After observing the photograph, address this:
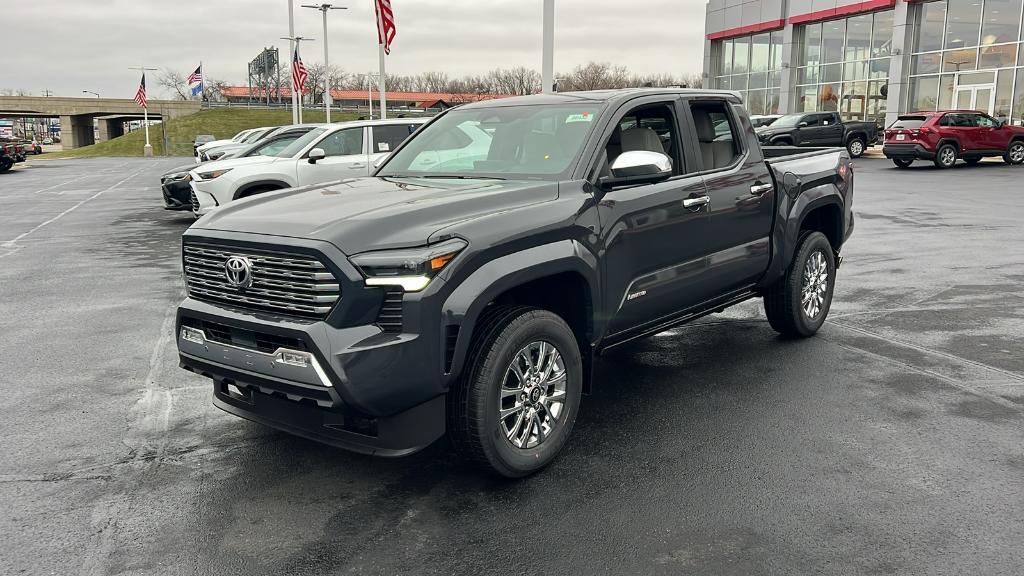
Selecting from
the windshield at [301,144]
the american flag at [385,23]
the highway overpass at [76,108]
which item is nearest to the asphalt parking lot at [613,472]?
the windshield at [301,144]

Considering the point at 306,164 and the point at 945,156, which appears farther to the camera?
the point at 945,156

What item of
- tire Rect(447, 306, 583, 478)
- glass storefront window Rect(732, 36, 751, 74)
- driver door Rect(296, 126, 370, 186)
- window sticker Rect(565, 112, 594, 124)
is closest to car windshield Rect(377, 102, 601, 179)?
window sticker Rect(565, 112, 594, 124)

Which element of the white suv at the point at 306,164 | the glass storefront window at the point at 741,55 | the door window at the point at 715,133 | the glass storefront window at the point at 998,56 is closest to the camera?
the door window at the point at 715,133

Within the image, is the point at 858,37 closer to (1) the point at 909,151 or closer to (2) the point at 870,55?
(2) the point at 870,55

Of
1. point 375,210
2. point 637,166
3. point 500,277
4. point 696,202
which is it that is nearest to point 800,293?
point 696,202

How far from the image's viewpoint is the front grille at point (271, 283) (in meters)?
3.57

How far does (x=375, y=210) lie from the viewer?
12.8 ft

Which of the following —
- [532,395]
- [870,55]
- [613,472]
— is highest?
[870,55]

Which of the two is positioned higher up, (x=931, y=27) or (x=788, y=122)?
(x=931, y=27)

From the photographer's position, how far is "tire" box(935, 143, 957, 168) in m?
26.3

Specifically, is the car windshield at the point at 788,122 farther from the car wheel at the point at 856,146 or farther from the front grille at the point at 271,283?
the front grille at the point at 271,283

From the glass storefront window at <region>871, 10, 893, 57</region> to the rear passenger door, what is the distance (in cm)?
3728

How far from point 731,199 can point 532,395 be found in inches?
87.7

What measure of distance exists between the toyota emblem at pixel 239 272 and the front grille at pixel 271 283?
0.6 inches
